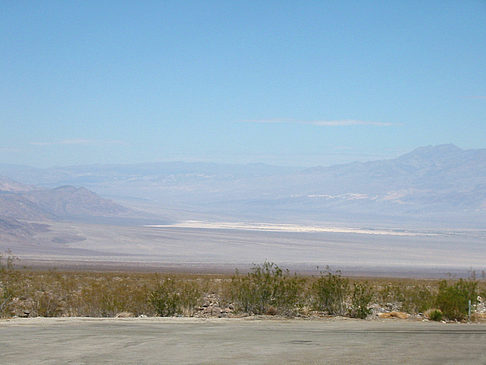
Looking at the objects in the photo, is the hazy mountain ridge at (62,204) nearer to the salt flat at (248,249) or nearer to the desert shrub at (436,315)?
the salt flat at (248,249)

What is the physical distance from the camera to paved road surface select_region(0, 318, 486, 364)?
31.9ft

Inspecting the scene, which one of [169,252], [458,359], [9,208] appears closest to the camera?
[458,359]

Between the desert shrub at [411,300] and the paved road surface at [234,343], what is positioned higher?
the desert shrub at [411,300]

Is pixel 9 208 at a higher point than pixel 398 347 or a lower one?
higher

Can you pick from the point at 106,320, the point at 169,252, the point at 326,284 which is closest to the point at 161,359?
the point at 106,320

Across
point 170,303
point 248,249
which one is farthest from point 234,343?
point 248,249

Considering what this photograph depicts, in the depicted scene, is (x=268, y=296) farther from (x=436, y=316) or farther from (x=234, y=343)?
(x=234, y=343)

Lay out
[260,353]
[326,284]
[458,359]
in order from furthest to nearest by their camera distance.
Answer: [326,284]
[260,353]
[458,359]

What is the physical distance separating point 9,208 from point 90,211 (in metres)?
34.4

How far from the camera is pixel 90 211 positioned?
172 metres

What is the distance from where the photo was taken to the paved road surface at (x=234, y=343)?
383 inches

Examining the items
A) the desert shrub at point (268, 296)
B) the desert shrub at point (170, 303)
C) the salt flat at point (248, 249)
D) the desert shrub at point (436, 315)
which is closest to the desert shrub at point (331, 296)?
the desert shrub at point (268, 296)

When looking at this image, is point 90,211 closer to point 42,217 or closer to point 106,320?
point 42,217

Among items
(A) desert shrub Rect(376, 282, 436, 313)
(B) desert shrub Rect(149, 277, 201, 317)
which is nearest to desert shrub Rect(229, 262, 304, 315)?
(B) desert shrub Rect(149, 277, 201, 317)
